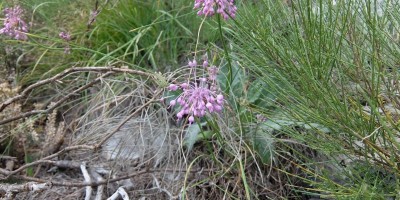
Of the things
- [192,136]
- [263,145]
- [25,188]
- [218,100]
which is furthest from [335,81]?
[25,188]

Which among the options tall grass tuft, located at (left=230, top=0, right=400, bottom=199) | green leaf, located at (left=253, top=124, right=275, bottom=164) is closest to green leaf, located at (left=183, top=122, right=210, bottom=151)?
green leaf, located at (left=253, top=124, right=275, bottom=164)

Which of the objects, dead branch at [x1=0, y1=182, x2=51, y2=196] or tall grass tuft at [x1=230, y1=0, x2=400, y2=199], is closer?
tall grass tuft at [x1=230, y1=0, x2=400, y2=199]

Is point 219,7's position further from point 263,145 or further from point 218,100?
point 263,145

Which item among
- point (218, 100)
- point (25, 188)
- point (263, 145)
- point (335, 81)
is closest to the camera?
point (218, 100)

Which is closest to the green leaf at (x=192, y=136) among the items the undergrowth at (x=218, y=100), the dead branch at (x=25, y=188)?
the undergrowth at (x=218, y=100)

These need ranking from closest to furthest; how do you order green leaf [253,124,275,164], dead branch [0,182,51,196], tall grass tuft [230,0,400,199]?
tall grass tuft [230,0,400,199] < dead branch [0,182,51,196] < green leaf [253,124,275,164]

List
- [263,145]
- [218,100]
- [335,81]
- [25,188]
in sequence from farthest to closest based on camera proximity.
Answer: [263,145], [25,188], [335,81], [218,100]

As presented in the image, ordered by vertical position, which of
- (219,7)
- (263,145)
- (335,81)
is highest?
(219,7)

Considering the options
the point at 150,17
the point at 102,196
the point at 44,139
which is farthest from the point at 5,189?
the point at 150,17

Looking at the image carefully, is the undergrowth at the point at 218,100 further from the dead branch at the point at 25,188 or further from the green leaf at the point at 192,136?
the dead branch at the point at 25,188

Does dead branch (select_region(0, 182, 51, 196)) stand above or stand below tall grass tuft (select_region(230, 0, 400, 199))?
below

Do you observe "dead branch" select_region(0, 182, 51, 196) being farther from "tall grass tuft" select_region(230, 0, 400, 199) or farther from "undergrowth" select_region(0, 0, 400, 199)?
"tall grass tuft" select_region(230, 0, 400, 199)

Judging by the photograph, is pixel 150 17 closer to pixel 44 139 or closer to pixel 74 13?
pixel 74 13
